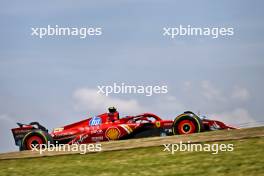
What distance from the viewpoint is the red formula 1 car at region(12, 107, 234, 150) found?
1623 cm

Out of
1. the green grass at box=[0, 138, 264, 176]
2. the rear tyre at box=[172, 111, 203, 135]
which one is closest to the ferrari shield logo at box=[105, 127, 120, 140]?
the rear tyre at box=[172, 111, 203, 135]

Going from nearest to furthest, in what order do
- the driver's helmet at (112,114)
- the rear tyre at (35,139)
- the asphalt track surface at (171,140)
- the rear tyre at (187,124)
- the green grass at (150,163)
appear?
the green grass at (150,163) → the asphalt track surface at (171,140) → the rear tyre at (187,124) → the rear tyre at (35,139) → the driver's helmet at (112,114)

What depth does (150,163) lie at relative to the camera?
10.8 metres

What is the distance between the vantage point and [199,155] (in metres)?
11.2

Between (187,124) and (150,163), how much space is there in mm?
5518

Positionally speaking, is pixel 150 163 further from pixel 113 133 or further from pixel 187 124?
pixel 113 133

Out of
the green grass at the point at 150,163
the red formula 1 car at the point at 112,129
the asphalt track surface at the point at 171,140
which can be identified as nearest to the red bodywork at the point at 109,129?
the red formula 1 car at the point at 112,129

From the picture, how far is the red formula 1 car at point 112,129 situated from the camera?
16.2 metres

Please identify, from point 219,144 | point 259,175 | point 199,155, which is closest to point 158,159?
point 199,155

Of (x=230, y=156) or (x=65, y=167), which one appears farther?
(x=65, y=167)

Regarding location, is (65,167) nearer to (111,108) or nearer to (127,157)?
(127,157)

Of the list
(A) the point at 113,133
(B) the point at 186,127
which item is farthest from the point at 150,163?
(A) the point at 113,133

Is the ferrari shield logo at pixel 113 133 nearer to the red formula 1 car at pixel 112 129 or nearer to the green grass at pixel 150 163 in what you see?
the red formula 1 car at pixel 112 129

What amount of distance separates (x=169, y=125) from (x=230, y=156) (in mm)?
6044
